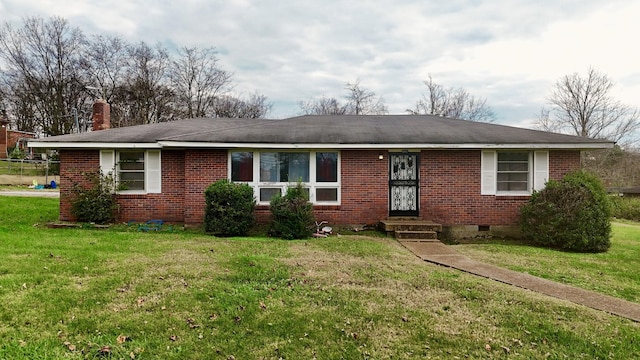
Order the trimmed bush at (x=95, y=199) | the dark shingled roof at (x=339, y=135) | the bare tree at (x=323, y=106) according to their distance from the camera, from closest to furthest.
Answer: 1. the dark shingled roof at (x=339, y=135)
2. the trimmed bush at (x=95, y=199)
3. the bare tree at (x=323, y=106)

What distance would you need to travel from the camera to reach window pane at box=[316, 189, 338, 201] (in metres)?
10.9

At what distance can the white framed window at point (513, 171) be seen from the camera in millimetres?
10672

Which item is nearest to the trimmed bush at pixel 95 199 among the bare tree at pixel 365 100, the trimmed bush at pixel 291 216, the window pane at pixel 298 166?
the trimmed bush at pixel 291 216

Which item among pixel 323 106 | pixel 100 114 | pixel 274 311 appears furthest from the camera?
pixel 323 106

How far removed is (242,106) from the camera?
1619 inches

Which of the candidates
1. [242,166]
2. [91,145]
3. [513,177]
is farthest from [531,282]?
[91,145]

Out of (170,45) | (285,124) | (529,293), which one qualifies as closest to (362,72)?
(170,45)

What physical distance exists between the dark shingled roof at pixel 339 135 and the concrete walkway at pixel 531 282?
360 centimetres

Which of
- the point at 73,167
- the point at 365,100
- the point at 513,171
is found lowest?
the point at 513,171

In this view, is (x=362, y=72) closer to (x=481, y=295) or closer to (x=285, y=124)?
(x=285, y=124)

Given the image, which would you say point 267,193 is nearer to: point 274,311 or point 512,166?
point 274,311

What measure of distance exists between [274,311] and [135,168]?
8725mm

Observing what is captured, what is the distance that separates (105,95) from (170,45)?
844 cm

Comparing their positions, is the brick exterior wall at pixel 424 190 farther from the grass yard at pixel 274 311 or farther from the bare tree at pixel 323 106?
the bare tree at pixel 323 106
